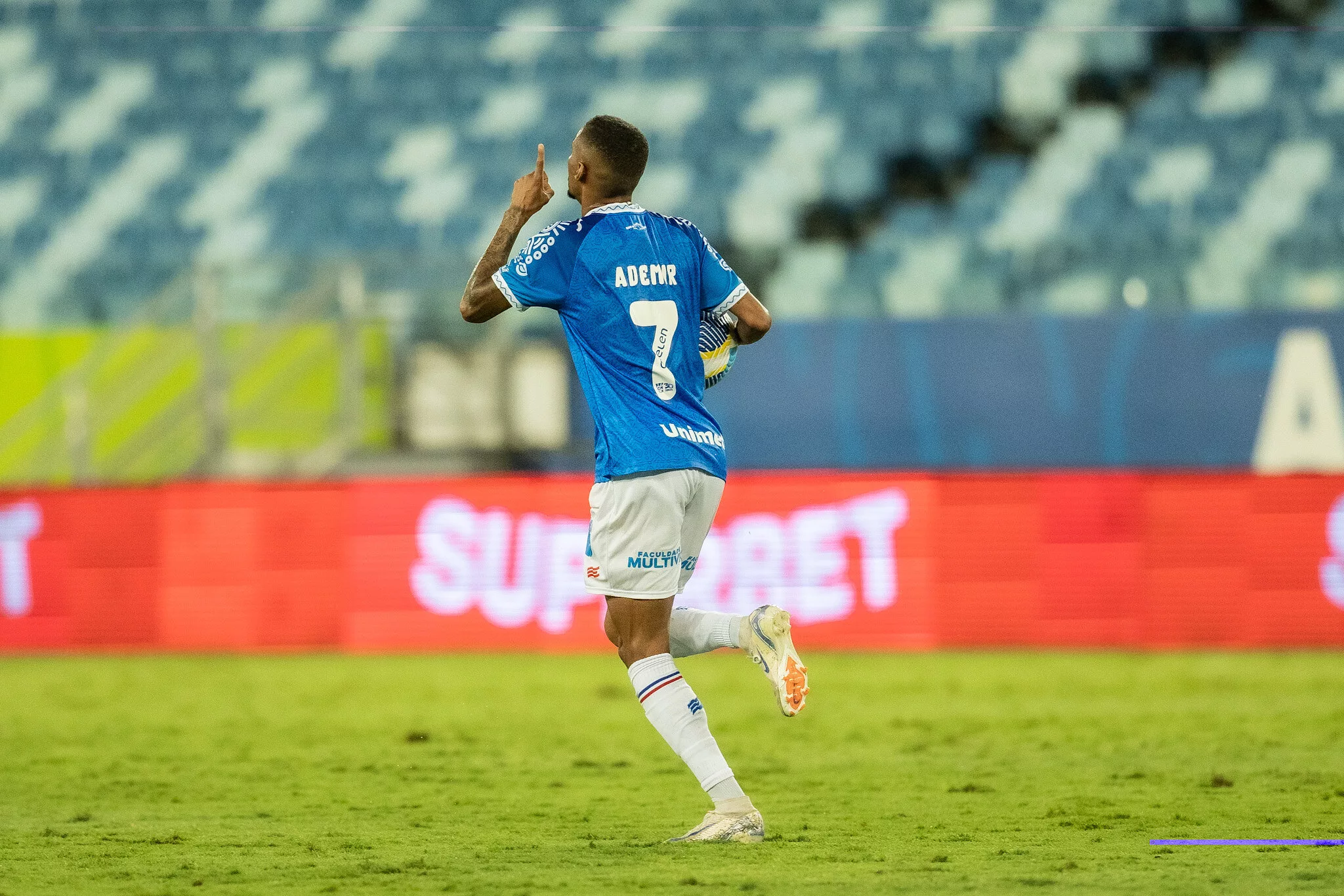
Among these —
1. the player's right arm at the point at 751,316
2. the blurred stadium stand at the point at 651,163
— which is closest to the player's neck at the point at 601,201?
the player's right arm at the point at 751,316

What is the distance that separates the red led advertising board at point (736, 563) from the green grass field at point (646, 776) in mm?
327

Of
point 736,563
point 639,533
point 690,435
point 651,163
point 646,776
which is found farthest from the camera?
point 651,163

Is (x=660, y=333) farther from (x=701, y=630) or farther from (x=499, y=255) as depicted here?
(x=701, y=630)

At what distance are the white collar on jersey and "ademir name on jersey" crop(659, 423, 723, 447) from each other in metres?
0.61

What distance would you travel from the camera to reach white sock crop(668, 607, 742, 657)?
4.77m

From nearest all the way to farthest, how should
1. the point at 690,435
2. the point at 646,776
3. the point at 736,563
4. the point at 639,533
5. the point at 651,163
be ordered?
the point at 639,533 < the point at 690,435 < the point at 646,776 < the point at 736,563 < the point at 651,163

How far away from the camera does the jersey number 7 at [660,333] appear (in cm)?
465

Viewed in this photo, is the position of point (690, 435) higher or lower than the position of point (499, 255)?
lower

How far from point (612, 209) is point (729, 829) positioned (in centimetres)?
173

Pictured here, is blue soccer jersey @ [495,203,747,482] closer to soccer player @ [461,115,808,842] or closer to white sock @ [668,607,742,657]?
soccer player @ [461,115,808,842]

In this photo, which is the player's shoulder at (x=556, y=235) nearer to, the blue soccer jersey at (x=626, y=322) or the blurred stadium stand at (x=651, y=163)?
the blue soccer jersey at (x=626, y=322)

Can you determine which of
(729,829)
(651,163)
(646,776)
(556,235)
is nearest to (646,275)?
(556,235)

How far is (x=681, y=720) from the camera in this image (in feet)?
15.1

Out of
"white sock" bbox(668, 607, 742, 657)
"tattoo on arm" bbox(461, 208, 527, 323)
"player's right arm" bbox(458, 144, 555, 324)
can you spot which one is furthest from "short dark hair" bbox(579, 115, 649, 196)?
"white sock" bbox(668, 607, 742, 657)
